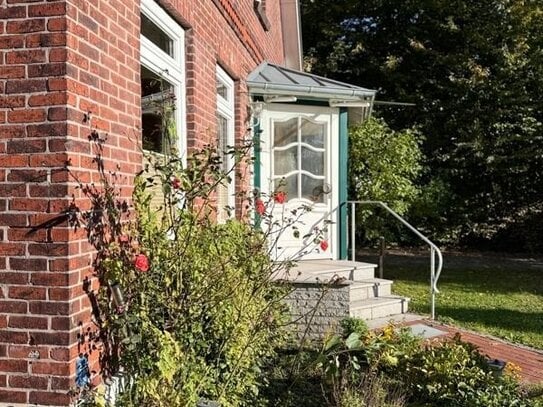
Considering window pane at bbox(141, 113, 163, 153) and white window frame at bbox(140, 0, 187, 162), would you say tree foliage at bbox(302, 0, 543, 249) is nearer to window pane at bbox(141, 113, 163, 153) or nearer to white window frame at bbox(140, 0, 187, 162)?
white window frame at bbox(140, 0, 187, 162)

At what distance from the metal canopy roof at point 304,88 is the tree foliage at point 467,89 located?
7409 millimetres

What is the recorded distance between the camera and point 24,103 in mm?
2844

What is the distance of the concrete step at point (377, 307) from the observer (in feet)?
21.8

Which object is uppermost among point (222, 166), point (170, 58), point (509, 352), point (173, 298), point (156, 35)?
point (156, 35)

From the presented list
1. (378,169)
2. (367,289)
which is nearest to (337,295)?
(367,289)

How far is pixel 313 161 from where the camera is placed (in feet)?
28.5

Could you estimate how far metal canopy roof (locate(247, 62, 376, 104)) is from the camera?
7.83 meters

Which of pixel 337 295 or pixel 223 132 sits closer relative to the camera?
pixel 337 295

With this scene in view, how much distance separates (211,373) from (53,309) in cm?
126

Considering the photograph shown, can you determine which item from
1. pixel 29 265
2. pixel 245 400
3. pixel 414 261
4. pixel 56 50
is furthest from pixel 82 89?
pixel 414 261

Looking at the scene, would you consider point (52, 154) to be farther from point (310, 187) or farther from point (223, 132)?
point (310, 187)

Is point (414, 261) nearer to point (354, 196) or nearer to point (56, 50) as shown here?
point (354, 196)

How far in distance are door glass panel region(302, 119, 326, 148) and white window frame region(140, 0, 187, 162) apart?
3695 millimetres

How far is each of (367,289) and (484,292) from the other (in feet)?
12.3
